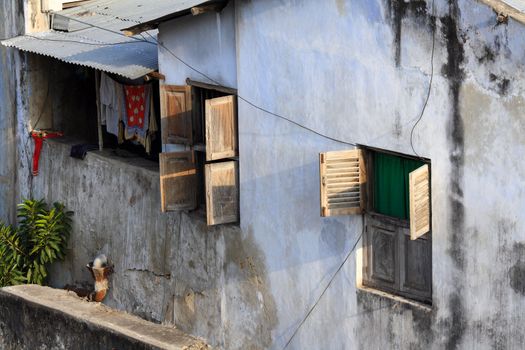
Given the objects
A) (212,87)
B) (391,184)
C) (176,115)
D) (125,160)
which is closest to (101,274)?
(125,160)

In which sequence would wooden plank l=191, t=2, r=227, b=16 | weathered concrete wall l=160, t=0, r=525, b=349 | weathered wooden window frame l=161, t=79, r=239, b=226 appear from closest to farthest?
weathered concrete wall l=160, t=0, r=525, b=349
wooden plank l=191, t=2, r=227, b=16
weathered wooden window frame l=161, t=79, r=239, b=226

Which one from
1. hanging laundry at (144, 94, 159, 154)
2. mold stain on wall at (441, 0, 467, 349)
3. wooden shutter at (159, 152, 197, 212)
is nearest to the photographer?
mold stain on wall at (441, 0, 467, 349)

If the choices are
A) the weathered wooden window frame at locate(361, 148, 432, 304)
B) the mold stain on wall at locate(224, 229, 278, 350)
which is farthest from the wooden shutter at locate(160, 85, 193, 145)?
the weathered wooden window frame at locate(361, 148, 432, 304)

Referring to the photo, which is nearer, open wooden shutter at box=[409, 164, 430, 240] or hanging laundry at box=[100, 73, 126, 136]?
open wooden shutter at box=[409, 164, 430, 240]

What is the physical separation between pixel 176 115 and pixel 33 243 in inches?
124

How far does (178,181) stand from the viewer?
1219 cm

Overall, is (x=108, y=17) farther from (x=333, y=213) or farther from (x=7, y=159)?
(x=333, y=213)

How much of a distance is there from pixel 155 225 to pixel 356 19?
13.2 feet

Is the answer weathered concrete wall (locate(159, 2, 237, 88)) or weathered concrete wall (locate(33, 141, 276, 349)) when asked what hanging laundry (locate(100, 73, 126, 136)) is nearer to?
weathered concrete wall (locate(33, 141, 276, 349))

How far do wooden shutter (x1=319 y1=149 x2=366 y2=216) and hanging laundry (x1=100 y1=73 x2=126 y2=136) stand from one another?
4.49 m

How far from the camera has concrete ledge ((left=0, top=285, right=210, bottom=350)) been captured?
10625 millimetres

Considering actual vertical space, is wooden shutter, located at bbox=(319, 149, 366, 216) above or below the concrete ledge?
above

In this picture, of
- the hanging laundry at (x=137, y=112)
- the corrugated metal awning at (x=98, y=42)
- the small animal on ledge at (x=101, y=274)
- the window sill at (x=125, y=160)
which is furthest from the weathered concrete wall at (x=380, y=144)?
the small animal on ledge at (x=101, y=274)

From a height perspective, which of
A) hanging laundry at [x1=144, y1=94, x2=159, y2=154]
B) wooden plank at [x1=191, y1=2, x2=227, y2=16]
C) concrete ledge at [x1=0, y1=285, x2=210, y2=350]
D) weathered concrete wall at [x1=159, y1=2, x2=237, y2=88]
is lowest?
concrete ledge at [x1=0, y1=285, x2=210, y2=350]
